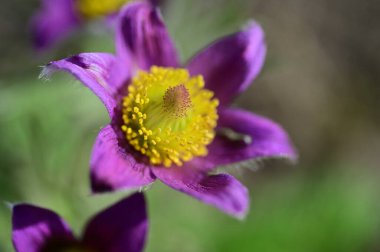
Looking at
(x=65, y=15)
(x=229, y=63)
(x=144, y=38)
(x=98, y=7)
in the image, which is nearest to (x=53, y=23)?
(x=65, y=15)

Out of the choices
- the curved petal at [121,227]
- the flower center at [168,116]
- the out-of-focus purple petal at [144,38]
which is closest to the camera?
the curved petal at [121,227]

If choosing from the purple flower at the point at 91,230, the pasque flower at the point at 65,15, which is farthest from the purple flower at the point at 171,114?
the pasque flower at the point at 65,15

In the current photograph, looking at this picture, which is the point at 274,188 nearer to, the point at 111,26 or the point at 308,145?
the point at 308,145

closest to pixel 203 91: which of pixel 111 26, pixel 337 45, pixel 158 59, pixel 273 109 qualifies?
pixel 158 59

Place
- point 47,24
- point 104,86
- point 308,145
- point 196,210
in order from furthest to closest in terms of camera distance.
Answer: point 308,145
point 196,210
point 47,24
point 104,86

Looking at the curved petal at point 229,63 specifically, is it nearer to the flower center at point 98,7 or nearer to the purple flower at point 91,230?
the purple flower at point 91,230

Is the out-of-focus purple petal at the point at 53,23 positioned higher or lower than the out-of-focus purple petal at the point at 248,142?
higher

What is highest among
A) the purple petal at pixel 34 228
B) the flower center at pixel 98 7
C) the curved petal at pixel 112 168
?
the flower center at pixel 98 7

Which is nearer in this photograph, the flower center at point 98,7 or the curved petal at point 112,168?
the curved petal at point 112,168
